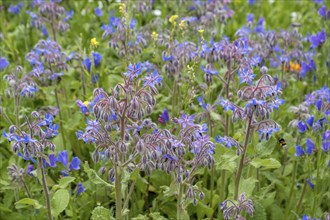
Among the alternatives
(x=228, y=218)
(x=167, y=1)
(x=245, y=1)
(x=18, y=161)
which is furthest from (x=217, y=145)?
(x=245, y=1)

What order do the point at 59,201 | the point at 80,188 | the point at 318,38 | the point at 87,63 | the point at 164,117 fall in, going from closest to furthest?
the point at 59,201, the point at 80,188, the point at 164,117, the point at 87,63, the point at 318,38

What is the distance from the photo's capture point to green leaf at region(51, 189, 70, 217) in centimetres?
334

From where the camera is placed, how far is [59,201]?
338 centimetres

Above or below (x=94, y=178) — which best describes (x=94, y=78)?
above

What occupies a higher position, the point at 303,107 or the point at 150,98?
the point at 150,98

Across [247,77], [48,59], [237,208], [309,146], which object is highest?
[247,77]

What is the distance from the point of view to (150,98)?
2.85 m

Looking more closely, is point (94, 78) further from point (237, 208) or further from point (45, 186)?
Answer: point (237, 208)

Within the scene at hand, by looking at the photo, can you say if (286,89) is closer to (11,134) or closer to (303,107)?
(303,107)

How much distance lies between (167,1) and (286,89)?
1518 mm

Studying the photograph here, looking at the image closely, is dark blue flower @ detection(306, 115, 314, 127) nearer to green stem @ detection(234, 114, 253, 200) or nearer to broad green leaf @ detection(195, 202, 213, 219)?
green stem @ detection(234, 114, 253, 200)

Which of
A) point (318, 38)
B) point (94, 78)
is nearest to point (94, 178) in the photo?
point (94, 78)

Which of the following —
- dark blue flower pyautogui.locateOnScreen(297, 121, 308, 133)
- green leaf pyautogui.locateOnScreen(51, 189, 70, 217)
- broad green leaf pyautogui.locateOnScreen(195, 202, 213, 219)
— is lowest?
broad green leaf pyautogui.locateOnScreen(195, 202, 213, 219)

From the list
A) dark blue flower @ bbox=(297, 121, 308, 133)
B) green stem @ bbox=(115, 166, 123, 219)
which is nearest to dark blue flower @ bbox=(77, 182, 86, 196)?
green stem @ bbox=(115, 166, 123, 219)
